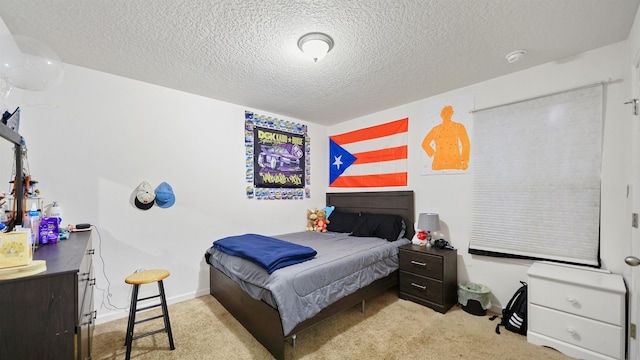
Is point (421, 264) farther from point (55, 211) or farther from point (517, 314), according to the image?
point (55, 211)

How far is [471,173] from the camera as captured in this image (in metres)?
2.78

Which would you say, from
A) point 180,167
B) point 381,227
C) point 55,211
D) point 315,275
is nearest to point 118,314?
point 55,211

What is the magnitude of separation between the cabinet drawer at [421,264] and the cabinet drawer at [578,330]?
0.75 m

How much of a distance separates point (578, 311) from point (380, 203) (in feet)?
7.15

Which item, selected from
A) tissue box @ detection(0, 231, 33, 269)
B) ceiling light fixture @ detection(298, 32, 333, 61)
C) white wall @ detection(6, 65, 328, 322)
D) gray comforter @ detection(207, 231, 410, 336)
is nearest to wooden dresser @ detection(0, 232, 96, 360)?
tissue box @ detection(0, 231, 33, 269)

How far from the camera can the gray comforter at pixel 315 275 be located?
6.00 ft

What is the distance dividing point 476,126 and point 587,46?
3.25 ft

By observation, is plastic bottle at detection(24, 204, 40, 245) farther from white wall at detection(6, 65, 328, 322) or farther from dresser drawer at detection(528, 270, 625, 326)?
dresser drawer at detection(528, 270, 625, 326)

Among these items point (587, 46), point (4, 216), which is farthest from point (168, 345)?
point (587, 46)

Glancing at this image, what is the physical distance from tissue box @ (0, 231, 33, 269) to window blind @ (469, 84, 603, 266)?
3398 millimetres

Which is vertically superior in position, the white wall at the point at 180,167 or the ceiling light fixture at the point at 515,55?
the ceiling light fixture at the point at 515,55

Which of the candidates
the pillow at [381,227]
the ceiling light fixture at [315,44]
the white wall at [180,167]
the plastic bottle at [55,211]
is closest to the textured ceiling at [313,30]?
the ceiling light fixture at [315,44]

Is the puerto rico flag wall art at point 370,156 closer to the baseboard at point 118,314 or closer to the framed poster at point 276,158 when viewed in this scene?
the framed poster at point 276,158

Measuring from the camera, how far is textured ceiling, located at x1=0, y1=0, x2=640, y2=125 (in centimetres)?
158
